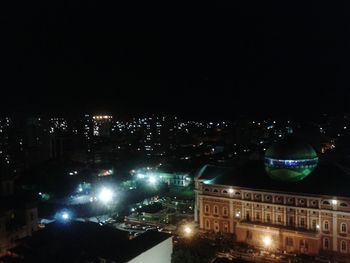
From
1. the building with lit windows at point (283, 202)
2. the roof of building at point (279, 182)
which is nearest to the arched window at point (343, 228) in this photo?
the building with lit windows at point (283, 202)

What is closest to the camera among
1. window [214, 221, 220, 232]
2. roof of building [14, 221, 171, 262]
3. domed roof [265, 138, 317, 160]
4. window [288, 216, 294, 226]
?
roof of building [14, 221, 171, 262]

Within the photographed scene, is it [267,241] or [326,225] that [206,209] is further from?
[326,225]

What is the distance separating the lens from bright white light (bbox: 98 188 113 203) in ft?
166

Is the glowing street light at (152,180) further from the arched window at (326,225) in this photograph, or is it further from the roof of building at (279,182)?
the arched window at (326,225)

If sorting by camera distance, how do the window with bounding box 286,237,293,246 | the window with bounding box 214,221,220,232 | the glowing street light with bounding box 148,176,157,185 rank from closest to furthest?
the window with bounding box 286,237,293,246
the window with bounding box 214,221,220,232
the glowing street light with bounding box 148,176,157,185

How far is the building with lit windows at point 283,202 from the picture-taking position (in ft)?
115

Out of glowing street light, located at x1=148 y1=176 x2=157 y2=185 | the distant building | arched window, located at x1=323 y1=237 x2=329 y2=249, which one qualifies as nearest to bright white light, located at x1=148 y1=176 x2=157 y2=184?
glowing street light, located at x1=148 y1=176 x2=157 y2=185

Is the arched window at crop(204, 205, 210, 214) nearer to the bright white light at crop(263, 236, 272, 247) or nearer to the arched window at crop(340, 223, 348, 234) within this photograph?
the bright white light at crop(263, 236, 272, 247)

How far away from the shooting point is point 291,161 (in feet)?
126

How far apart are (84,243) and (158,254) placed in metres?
4.72

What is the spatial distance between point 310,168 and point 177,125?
135 m

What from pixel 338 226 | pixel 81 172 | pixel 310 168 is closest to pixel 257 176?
pixel 310 168

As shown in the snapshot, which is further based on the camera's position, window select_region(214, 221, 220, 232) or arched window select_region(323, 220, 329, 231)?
window select_region(214, 221, 220, 232)

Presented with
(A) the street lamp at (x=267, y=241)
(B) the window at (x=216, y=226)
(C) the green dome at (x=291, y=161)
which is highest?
(C) the green dome at (x=291, y=161)
